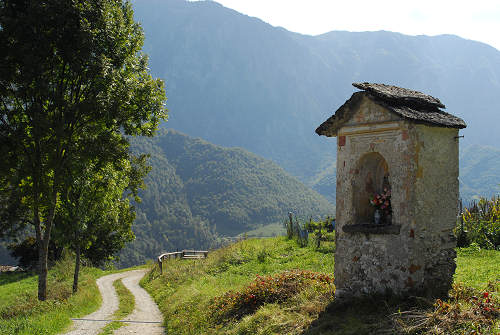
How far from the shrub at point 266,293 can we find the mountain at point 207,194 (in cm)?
9118

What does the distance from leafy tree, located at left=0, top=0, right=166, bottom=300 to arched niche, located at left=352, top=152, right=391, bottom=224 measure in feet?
27.0

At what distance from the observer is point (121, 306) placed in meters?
16.5

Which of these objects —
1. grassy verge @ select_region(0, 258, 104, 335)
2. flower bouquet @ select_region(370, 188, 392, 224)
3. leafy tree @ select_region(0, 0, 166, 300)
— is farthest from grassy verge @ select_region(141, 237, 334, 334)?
leafy tree @ select_region(0, 0, 166, 300)

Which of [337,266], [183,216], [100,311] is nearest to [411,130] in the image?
[337,266]

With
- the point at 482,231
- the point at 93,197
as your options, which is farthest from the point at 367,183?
the point at 93,197

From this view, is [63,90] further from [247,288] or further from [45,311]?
[247,288]

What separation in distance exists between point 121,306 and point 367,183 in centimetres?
1126

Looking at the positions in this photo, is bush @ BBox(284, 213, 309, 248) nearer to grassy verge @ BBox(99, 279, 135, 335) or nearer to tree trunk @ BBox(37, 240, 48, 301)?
grassy verge @ BBox(99, 279, 135, 335)

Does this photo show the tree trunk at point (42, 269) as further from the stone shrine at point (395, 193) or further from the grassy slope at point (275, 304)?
the stone shrine at point (395, 193)

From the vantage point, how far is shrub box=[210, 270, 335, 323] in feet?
34.5

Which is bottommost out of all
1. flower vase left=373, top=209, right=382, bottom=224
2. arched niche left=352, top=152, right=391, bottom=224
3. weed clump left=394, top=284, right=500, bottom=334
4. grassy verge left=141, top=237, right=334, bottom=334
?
grassy verge left=141, top=237, right=334, bottom=334

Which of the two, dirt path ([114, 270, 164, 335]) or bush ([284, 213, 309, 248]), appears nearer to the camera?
dirt path ([114, 270, 164, 335])

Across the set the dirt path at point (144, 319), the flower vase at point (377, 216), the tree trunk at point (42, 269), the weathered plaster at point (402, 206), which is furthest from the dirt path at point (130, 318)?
the flower vase at point (377, 216)

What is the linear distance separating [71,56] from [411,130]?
10.00 m
